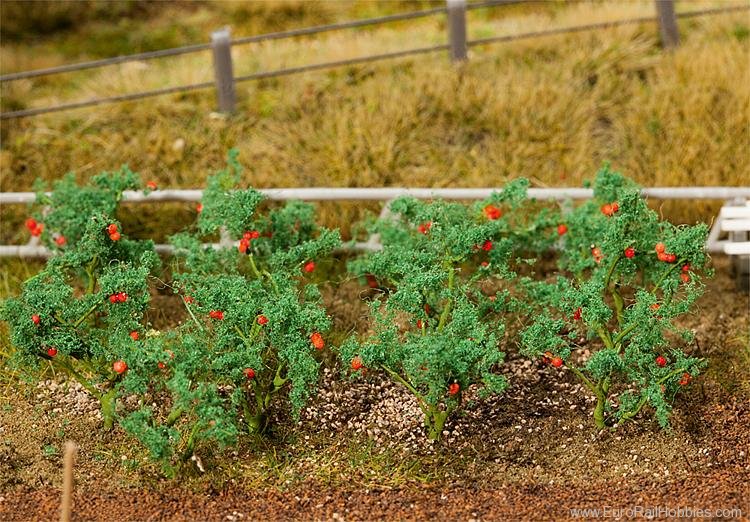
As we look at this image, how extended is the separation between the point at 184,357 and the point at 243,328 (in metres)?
0.42

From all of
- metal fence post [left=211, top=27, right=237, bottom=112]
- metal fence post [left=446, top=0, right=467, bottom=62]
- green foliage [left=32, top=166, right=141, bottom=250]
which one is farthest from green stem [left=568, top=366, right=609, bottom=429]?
metal fence post [left=211, top=27, right=237, bottom=112]

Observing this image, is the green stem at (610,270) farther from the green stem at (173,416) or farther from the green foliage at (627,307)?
the green stem at (173,416)

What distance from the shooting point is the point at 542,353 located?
5824 millimetres

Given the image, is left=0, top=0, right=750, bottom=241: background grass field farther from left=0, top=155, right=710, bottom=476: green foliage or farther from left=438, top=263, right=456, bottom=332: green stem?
left=438, top=263, right=456, bottom=332: green stem

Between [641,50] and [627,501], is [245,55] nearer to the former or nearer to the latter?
[641,50]

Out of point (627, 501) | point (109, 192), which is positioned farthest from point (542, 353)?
point (109, 192)

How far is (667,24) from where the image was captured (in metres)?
9.27

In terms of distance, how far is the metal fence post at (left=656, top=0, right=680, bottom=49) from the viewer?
9227 mm

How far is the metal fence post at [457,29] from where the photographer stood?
8.95m

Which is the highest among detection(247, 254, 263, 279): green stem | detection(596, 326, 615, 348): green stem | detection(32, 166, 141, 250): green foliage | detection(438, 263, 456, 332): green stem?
detection(32, 166, 141, 250): green foliage

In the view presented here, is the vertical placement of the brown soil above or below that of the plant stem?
below

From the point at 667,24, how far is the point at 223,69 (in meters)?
3.90

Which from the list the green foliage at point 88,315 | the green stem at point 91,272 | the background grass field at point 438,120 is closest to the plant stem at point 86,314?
the green foliage at point 88,315

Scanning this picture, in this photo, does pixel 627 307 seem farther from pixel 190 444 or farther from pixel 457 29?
pixel 457 29
